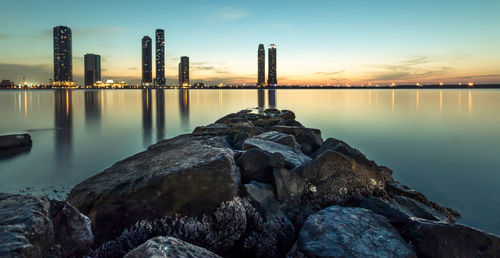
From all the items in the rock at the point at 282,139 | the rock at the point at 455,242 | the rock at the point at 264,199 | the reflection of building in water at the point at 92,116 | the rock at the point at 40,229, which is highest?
the reflection of building in water at the point at 92,116

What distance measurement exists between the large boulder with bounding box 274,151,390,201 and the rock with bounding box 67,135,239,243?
1234 mm

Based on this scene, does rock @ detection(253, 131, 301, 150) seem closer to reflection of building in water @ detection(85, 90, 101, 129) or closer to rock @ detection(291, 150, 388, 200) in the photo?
rock @ detection(291, 150, 388, 200)

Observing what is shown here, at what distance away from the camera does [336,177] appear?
20.1ft

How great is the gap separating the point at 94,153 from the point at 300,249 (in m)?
11.7

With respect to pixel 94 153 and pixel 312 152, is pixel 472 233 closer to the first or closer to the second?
pixel 312 152

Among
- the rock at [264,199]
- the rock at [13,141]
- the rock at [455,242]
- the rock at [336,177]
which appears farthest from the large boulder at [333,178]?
the rock at [13,141]

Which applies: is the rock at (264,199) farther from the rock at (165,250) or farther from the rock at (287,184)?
the rock at (165,250)

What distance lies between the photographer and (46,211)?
3291 mm

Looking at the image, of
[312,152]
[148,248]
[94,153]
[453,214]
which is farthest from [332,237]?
[94,153]

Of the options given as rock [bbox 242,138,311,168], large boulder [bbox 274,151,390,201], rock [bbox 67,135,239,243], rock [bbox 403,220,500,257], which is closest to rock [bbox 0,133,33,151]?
rock [bbox 67,135,239,243]

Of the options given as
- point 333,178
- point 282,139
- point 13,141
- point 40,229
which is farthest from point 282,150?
point 13,141

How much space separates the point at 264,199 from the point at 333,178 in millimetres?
1642

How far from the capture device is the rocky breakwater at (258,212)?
167 inches

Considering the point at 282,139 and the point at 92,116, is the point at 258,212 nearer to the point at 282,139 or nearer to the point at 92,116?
the point at 282,139
